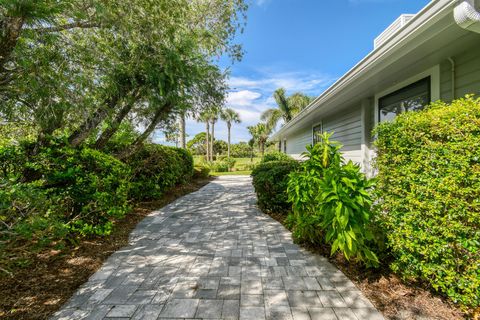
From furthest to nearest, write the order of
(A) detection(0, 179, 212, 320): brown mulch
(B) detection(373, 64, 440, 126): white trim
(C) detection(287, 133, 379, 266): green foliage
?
(B) detection(373, 64, 440, 126): white trim
(C) detection(287, 133, 379, 266): green foliage
(A) detection(0, 179, 212, 320): brown mulch

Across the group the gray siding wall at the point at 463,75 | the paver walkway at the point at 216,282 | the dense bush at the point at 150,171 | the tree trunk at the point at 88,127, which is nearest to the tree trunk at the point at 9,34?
the tree trunk at the point at 88,127

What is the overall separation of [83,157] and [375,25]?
7257mm

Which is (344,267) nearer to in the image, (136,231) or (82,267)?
(82,267)

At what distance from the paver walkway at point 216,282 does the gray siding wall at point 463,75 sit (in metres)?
2.72

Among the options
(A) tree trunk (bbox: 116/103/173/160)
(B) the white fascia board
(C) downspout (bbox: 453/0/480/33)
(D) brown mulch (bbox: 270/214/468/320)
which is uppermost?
(B) the white fascia board

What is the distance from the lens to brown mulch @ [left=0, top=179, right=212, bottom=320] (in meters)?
1.94

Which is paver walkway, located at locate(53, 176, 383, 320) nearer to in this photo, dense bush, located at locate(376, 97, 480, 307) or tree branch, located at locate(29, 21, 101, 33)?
dense bush, located at locate(376, 97, 480, 307)

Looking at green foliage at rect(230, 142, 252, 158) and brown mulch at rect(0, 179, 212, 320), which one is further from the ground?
green foliage at rect(230, 142, 252, 158)

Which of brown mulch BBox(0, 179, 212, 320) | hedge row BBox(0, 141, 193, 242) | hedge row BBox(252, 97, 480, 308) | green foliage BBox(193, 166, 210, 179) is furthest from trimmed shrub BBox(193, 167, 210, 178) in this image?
hedge row BBox(252, 97, 480, 308)

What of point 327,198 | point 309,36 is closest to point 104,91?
point 327,198

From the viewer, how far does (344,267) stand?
2.61m

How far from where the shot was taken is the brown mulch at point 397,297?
70.8 inches

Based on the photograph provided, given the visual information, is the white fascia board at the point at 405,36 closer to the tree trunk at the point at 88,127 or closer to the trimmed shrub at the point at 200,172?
the tree trunk at the point at 88,127

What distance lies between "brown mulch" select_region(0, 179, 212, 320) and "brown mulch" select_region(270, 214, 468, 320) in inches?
118
